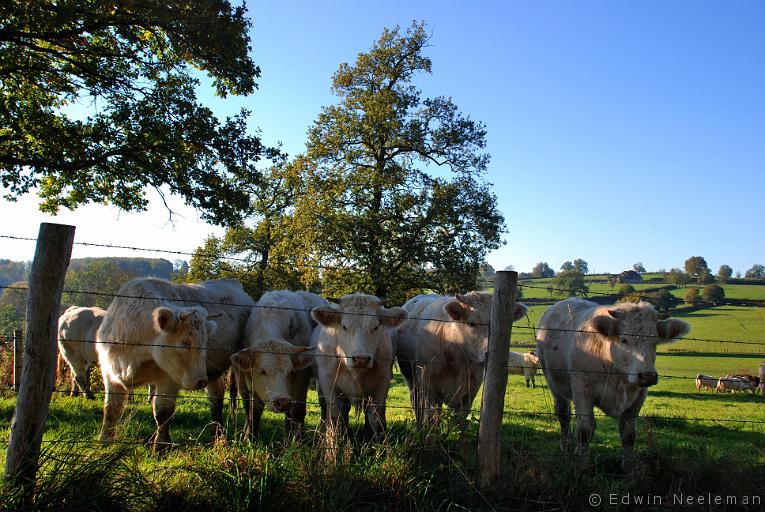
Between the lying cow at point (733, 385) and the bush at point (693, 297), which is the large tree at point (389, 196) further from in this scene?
the bush at point (693, 297)

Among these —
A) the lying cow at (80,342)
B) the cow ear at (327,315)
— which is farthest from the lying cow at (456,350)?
the lying cow at (80,342)

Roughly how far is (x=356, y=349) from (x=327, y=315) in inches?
27.1

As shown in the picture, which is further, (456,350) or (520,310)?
(456,350)

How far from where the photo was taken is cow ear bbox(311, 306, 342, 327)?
23.8 ft

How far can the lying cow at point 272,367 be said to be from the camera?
680 centimetres

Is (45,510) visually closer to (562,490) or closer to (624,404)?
(562,490)

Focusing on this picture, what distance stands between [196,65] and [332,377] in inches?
475

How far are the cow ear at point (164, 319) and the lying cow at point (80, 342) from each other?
20.7ft

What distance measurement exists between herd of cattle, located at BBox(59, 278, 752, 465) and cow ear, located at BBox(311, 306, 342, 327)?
0.01 m

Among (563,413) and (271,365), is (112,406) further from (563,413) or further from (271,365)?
(563,413)

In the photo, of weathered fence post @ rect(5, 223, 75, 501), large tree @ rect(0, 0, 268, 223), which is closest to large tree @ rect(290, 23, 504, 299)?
large tree @ rect(0, 0, 268, 223)

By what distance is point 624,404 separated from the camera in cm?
672

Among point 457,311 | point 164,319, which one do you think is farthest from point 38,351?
point 457,311

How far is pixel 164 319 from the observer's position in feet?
20.5
